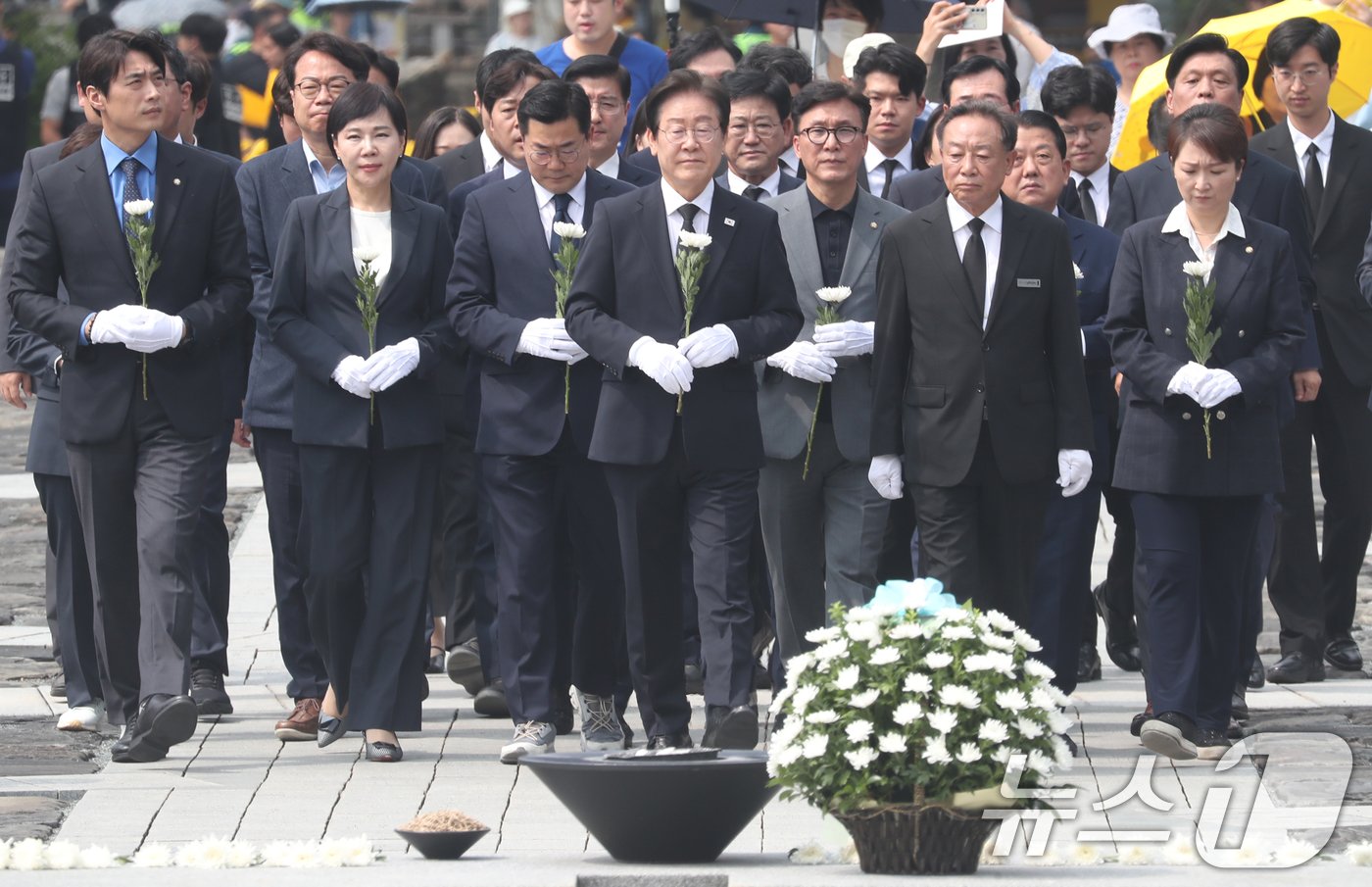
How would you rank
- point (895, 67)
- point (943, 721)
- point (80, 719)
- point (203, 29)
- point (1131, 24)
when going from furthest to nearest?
point (203, 29)
point (1131, 24)
point (895, 67)
point (80, 719)
point (943, 721)

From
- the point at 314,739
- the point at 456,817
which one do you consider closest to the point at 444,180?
the point at 314,739

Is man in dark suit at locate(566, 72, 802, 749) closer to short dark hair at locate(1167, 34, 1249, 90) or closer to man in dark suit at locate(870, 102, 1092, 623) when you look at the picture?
man in dark suit at locate(870, 102, 1092, 623)

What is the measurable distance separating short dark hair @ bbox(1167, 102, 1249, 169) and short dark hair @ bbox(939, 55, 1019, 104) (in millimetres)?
1917

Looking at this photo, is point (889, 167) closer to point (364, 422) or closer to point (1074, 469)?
point (1074, 469)

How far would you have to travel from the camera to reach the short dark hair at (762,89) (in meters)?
9.56

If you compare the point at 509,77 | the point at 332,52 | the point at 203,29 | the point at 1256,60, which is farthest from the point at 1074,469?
the point at 203,29

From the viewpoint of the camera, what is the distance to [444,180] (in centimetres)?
1038

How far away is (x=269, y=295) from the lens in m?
9.22

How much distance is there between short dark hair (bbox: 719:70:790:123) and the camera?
956cm

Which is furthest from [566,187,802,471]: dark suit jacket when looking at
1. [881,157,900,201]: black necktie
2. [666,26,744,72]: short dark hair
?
[666,26,744,72]: short dark hair

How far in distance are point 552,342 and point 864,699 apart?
8.65 ft

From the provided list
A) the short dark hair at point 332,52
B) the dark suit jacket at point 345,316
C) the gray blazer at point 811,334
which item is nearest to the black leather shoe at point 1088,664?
Answer: the gray blazer at point 811,334

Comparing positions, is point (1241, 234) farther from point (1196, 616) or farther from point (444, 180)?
point (444, 180)

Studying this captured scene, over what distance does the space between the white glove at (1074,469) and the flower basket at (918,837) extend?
2222mm
